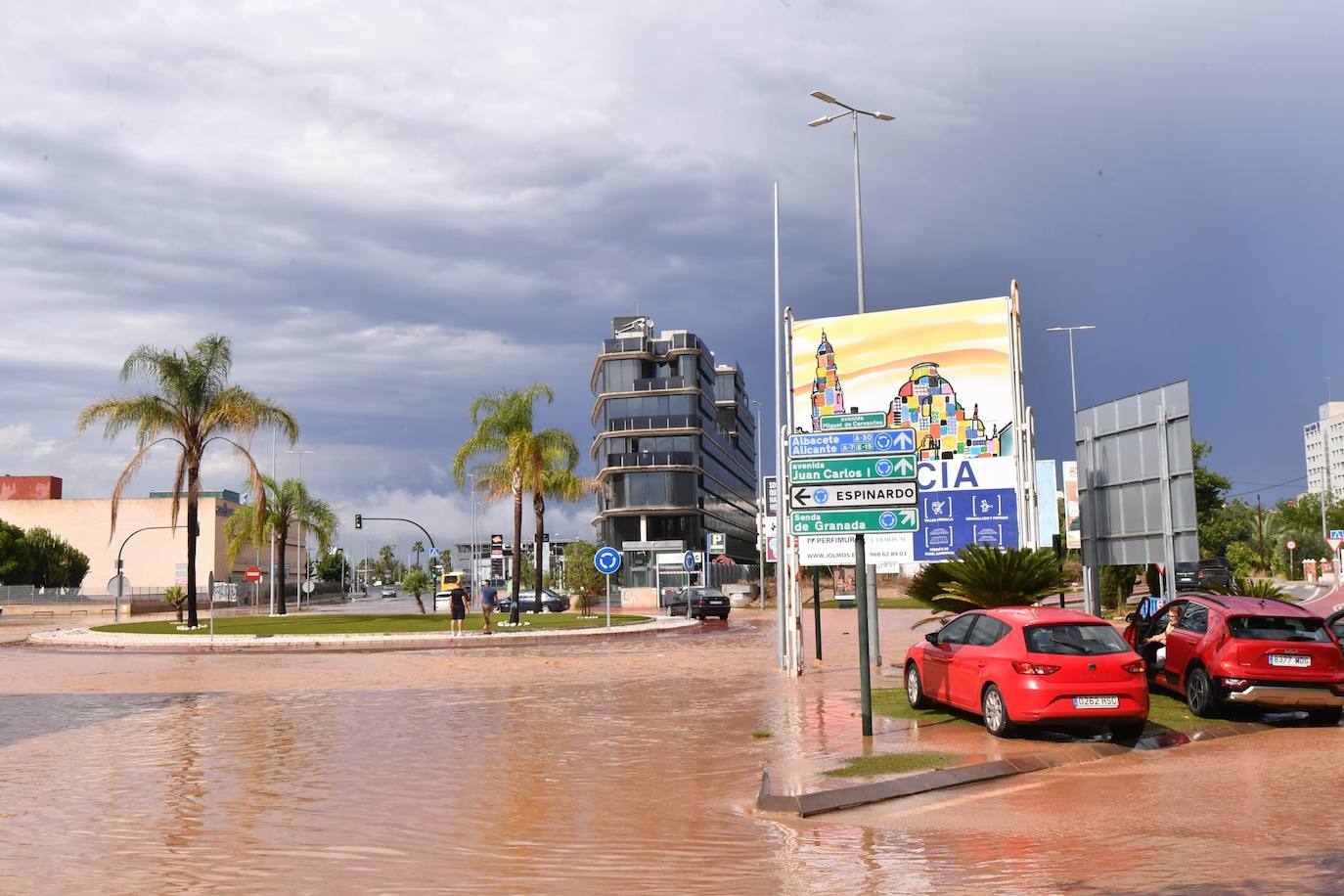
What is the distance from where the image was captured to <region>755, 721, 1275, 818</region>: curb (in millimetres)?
9336

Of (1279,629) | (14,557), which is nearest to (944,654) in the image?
(1279,629)

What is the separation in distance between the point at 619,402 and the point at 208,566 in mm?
43230

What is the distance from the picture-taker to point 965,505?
83.4 feet

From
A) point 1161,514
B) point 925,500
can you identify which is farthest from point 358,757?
point 925,500

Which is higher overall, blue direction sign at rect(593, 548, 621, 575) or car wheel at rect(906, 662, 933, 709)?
blue direction sign at rect(593, 548, 621, 575)

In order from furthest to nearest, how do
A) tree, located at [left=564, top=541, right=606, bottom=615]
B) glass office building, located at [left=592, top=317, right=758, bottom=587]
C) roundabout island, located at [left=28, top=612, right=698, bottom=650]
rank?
glass office building, located at [left=592, top=317, right=758, bottom=587]
tree, located at [left=564, top=541, right=606, bottom=615]
roundabout island, located at [left=28, top=612, right=698, bottom=650]

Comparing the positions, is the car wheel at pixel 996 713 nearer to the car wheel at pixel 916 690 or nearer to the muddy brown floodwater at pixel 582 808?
the muddy brown floodwater at pixel 582 808

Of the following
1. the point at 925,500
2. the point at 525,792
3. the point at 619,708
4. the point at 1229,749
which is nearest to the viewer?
the point at 525,792

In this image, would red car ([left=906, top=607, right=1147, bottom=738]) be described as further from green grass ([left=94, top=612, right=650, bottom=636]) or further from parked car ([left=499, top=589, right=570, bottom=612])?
parked car ([left=499, top=589, right=570, bottom=612])

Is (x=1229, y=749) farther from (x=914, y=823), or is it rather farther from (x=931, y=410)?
(x=931, y=410)

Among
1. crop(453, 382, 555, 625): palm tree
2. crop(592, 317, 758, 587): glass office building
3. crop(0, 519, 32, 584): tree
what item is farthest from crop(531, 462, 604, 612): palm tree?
crop(0, 519, 32, 584): tree

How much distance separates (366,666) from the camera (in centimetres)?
2612

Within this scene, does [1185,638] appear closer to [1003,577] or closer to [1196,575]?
[1003,577]

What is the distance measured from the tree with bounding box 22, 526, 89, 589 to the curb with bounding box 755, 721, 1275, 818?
94.2 metres
